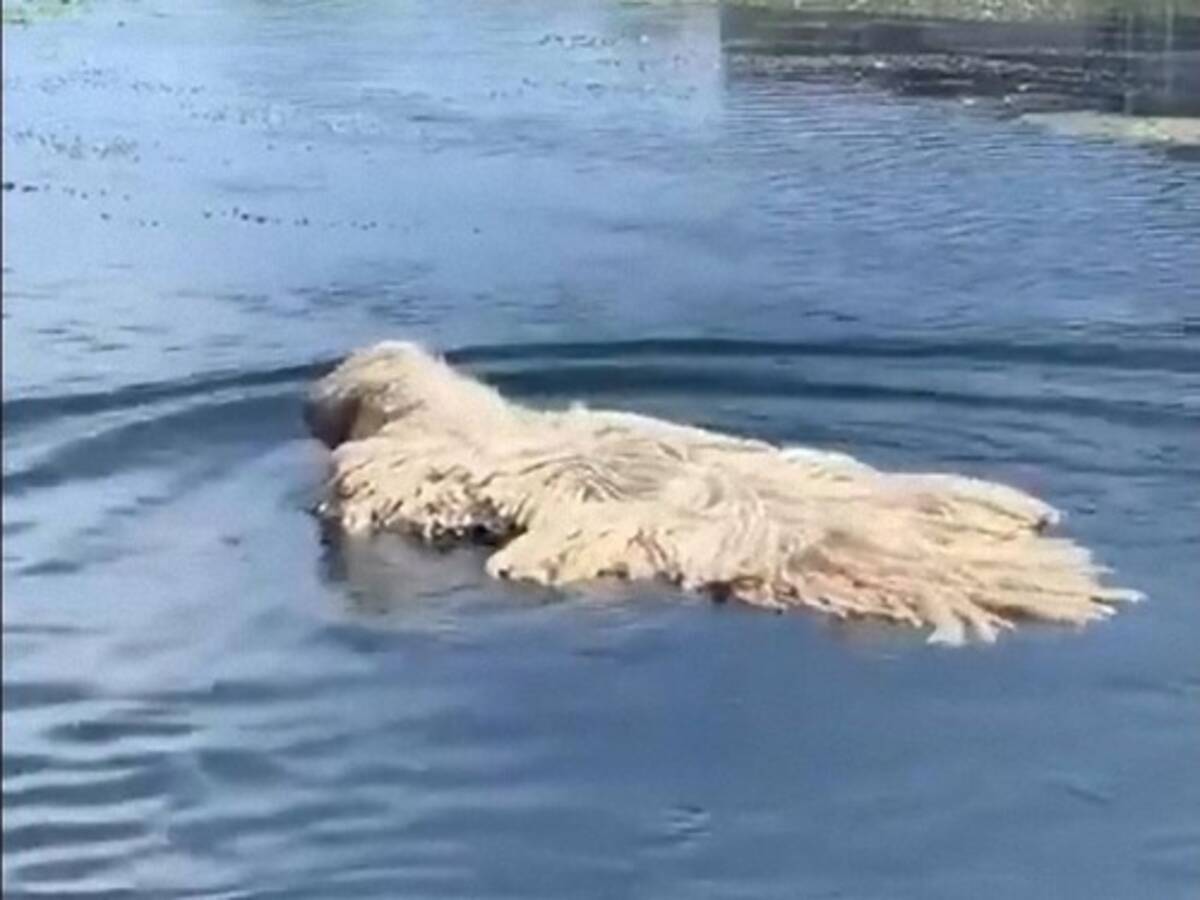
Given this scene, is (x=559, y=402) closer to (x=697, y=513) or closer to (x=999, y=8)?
(x=697, y=513)

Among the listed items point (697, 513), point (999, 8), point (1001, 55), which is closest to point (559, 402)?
point (697, 513)

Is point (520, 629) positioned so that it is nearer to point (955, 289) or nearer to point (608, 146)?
point (955, 289)

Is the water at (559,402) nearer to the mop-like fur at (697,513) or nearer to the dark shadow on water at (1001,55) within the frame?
the mop-like fur at (697,513)

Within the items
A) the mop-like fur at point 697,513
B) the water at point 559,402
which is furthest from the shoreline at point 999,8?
the mop-like fur at point 697,513

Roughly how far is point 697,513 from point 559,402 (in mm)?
1954

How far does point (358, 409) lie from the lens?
731 cm

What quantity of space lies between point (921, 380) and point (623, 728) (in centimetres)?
350

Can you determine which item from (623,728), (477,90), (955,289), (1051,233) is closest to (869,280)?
(955,289)

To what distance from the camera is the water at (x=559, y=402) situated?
183 inches

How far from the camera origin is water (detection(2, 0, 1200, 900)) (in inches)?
183

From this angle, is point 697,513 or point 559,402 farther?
point 559,402

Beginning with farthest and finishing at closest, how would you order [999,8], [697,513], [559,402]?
[999,8] → [559,402] → [697,513]

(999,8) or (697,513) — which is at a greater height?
(999,8)

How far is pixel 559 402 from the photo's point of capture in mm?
8273
